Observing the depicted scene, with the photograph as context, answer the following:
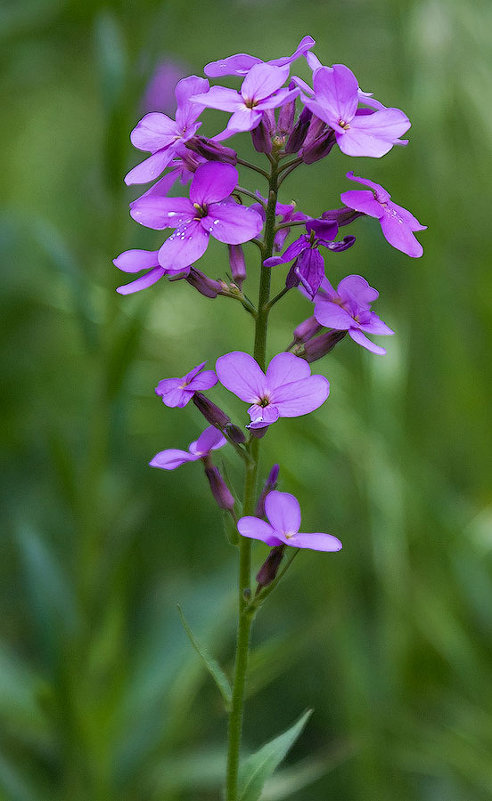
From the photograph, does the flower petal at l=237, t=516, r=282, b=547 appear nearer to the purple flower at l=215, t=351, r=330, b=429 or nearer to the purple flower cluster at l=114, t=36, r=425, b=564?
the purple flower cluster at l=114, t=36, r=425, b=564

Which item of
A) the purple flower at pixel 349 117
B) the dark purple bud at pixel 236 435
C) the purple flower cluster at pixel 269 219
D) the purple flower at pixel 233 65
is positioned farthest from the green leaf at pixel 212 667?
the purple flower at pixel 233 65

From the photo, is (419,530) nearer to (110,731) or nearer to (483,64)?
(110,731)

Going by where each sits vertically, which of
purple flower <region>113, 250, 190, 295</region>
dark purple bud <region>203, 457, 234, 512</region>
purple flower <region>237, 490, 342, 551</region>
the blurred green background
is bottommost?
the blurred green background

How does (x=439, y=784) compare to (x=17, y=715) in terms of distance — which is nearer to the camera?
(x=17, y=715)

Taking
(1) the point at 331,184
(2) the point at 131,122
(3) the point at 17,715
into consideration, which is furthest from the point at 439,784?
(1) the point at 331,184

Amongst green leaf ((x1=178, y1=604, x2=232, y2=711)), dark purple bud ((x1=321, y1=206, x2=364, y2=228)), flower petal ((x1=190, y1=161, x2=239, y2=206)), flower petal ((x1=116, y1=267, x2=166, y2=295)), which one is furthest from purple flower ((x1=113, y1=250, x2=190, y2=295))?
green leaf ((x1=178, y1=604, x2=232, y2=711))
